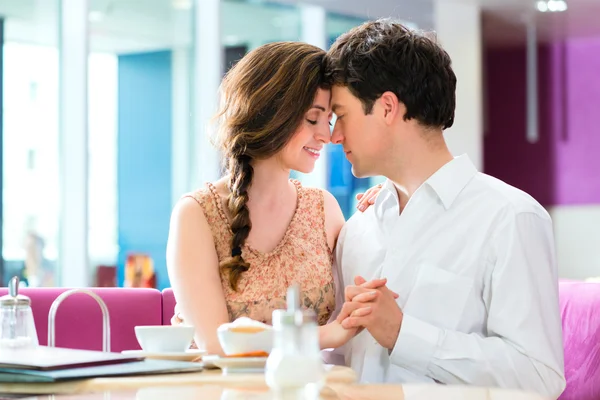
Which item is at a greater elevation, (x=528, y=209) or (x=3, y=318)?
(x=528, y=209)

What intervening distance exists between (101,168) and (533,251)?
176 inches

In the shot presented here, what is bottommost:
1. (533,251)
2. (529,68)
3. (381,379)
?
(381,379)

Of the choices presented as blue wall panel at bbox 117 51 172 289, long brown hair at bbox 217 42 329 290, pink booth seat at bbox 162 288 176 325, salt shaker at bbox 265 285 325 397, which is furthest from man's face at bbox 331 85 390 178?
blue wall panel at bbox 117 51 172 289

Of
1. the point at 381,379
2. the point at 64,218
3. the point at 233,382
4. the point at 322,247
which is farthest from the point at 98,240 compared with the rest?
the point at 233,382

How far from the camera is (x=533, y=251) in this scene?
1.84 meters

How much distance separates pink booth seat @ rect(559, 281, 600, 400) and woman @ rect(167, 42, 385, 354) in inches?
29.4

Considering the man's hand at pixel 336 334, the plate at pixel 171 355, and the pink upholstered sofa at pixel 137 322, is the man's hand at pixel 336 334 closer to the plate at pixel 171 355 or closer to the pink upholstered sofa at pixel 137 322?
the plate at pixel 171 355

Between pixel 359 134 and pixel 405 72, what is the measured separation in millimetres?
176

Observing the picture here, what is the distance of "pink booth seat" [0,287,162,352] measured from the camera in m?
2.54

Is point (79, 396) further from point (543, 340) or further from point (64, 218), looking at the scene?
point (64, 218)

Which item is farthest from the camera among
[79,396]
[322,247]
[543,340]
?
[322,247]

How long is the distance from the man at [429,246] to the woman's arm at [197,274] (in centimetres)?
31

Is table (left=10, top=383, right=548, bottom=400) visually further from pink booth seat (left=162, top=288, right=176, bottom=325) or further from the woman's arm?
pink booth seat (left=162, top=288, right=176, bottom=325)

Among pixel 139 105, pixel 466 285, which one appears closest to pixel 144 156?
pixel 139 105
